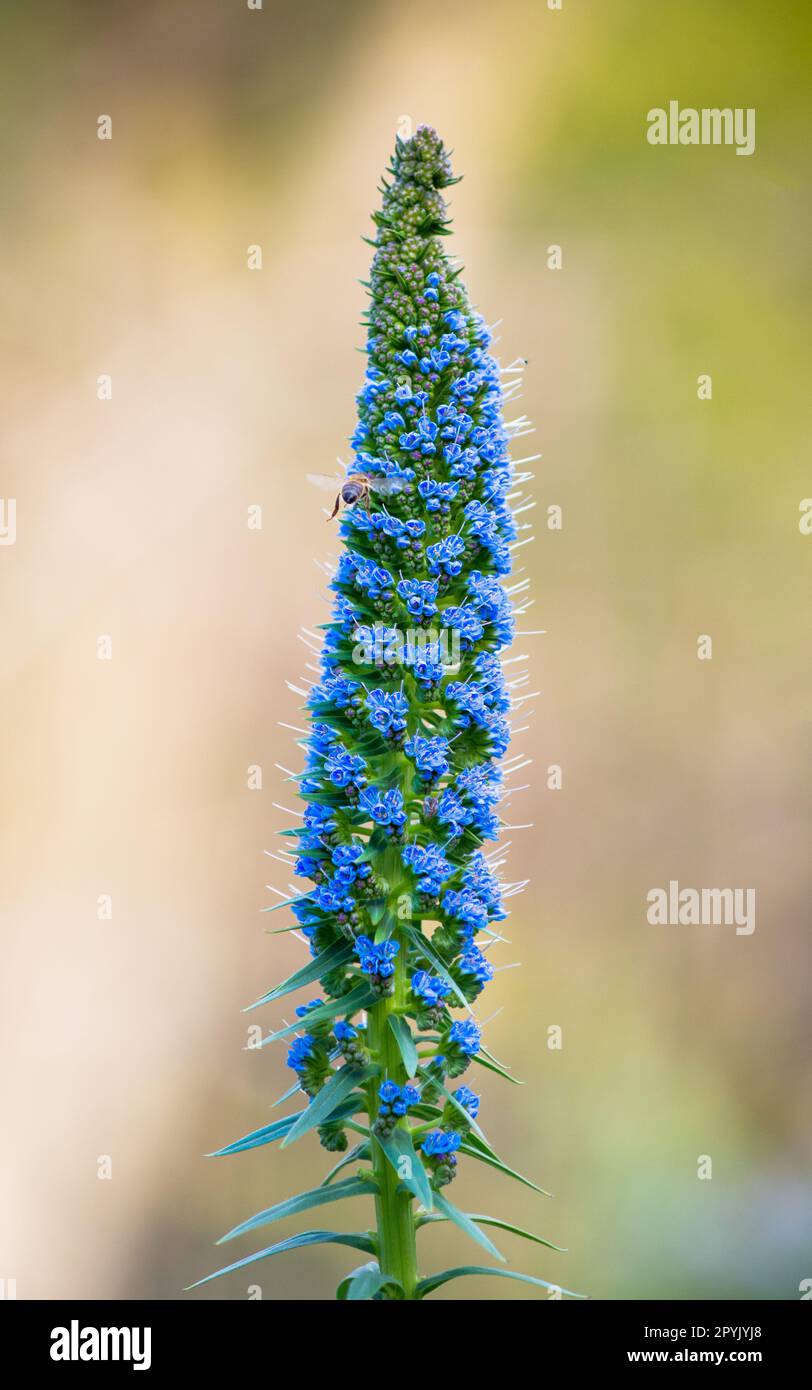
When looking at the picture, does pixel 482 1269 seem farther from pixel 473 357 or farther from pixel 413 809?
pixel 473 357

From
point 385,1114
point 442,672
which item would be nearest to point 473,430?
point 442,672

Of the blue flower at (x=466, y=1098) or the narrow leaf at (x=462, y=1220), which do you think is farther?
the blue flower at (x=466, y=1098)

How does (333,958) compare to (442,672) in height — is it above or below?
below

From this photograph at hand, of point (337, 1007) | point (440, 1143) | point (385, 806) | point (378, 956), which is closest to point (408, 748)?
point (385, 806)

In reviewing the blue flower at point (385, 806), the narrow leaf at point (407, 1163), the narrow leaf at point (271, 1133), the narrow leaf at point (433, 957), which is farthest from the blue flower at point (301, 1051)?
the blue flower at point (385, 806)

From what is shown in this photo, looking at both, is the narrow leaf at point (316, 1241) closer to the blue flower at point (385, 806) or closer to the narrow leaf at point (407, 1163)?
the narrow leaf at point (407, 1163)

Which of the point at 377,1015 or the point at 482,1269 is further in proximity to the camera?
the point at 377,1015

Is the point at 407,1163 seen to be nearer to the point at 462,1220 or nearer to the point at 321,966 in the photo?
the point at 462,1220
